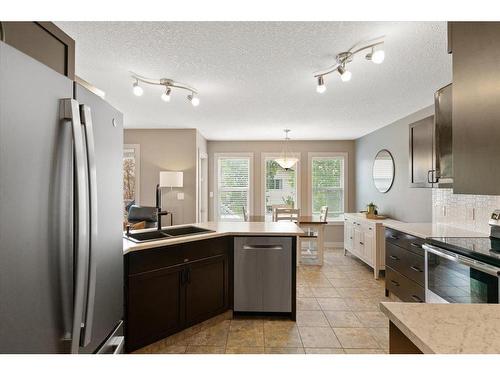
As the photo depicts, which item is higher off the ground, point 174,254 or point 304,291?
point 174,254

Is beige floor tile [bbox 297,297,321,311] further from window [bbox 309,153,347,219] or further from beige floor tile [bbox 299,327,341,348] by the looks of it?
window [bbox 309,153,347,219]

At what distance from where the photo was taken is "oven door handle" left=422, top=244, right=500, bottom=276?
5.39 feet

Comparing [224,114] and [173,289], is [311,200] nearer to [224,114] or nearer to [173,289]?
[224,114]

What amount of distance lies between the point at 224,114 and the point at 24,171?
366 centimetres

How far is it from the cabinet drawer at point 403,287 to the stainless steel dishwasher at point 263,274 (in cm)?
131

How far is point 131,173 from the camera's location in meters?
5.58

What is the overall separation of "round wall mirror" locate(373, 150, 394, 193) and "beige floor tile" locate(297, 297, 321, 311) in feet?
8.59

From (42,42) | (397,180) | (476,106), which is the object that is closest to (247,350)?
(476,106)

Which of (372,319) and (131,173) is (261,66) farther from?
(131,173)

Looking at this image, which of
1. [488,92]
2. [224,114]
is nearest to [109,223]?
[488,92]

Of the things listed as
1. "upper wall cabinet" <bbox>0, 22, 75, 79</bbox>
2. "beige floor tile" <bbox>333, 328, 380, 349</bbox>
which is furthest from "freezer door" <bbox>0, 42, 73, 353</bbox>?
"beige floor tile" <bbox>333, 328, 380, 349</bbox>

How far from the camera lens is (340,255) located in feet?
18.3

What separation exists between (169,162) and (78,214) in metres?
4.52
